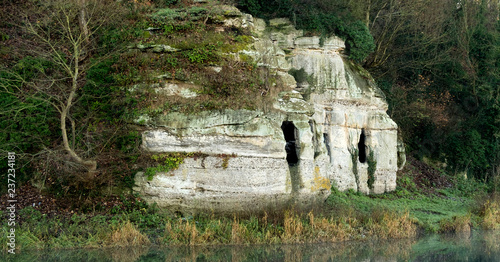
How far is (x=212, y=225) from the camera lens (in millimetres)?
15680

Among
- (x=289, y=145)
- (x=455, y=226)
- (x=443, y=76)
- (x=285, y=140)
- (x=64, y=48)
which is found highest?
(x=64, y=48)

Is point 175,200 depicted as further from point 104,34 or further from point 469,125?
point 469,125

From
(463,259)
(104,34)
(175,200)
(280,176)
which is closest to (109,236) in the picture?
(175,200)

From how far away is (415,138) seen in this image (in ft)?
96.1

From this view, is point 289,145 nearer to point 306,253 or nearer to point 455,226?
point 455,226

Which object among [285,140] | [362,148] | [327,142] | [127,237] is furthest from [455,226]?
[127,237]

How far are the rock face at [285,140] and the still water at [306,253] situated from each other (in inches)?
107

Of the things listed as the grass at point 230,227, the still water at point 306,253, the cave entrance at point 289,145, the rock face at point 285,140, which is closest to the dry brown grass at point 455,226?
the grass at point 230,227

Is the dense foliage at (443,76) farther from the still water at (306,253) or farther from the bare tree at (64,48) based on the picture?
the bare tree at (64,48)

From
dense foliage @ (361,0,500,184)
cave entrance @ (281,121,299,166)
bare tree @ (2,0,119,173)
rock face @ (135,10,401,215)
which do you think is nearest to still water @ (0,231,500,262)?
rock face @ (135,10,401,215)

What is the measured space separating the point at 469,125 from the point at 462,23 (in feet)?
17.9

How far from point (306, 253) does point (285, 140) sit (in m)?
6.69

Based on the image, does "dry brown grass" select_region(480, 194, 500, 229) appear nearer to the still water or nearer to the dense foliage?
the still water

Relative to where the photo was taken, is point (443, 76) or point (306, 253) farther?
point (443, 76)
